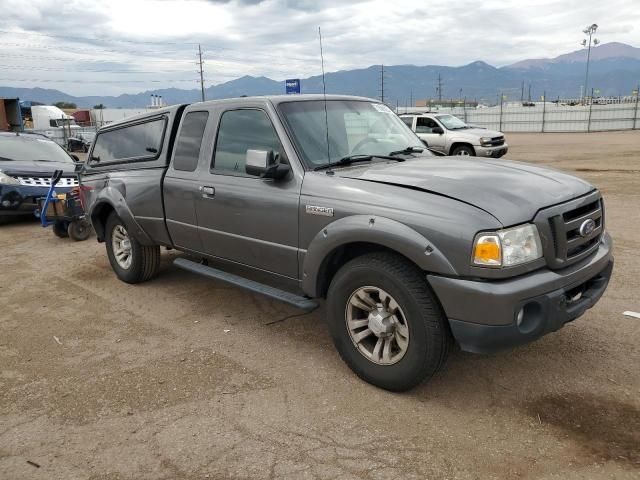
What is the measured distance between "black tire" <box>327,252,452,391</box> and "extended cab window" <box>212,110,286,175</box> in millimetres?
1098

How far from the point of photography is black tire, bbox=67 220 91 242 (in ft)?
27.3

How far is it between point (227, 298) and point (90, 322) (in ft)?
4.21

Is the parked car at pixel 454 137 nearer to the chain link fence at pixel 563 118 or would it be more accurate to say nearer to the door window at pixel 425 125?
the door window at pixel 425 125

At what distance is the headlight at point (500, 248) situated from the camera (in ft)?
9.25

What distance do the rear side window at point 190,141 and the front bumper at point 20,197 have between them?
5395 millimetres

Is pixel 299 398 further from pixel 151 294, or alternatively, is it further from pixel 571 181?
pixel 151 294

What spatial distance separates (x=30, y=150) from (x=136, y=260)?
20.9 feet

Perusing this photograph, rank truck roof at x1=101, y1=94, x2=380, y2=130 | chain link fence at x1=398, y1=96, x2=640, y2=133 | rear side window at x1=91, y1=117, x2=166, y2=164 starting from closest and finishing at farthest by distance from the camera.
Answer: truck roof at x1=101, y1=94, x2=380, y2=130 → rear side window at x1=91, y1=117, x2=166, y2=164 → chain link fence at x1=398, y1=96, x2=640, y2=133

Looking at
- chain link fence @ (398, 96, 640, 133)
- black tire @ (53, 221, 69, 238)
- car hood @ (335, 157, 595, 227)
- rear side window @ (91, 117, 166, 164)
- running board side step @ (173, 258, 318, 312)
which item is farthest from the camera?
chain link fence @ (398, 96, 640, 133)

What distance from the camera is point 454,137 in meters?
16.6

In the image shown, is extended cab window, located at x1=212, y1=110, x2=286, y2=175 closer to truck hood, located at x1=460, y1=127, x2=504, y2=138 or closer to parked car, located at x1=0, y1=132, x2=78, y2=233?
parked car, located at x1=0, y1=132, x2=78, y2=233

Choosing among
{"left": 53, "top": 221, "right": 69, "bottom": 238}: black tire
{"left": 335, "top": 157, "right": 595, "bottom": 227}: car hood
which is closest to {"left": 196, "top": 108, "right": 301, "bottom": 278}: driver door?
{"left": 335, "top": 157, "right": 595, "bottom": 227}: car hood

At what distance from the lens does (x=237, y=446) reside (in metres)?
2.89

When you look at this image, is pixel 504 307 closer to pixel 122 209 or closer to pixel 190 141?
pixel 190 141
